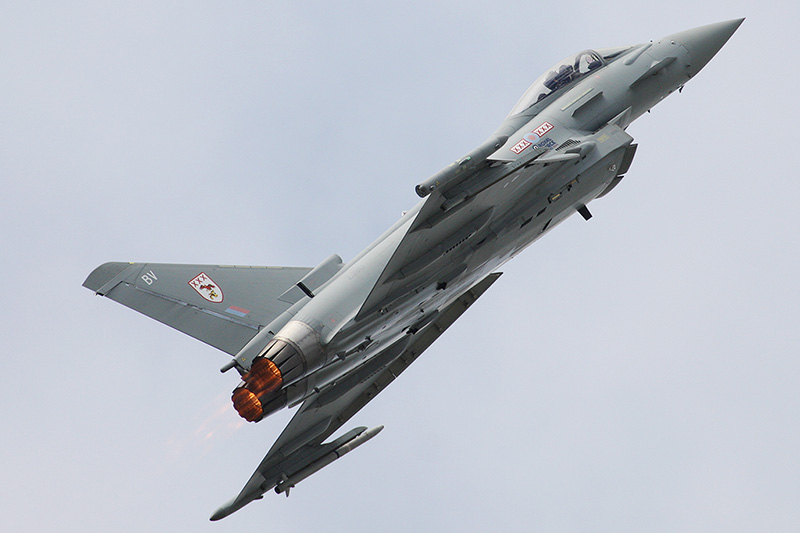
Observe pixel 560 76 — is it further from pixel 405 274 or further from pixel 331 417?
pixel 331 417

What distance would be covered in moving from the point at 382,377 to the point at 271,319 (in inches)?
161

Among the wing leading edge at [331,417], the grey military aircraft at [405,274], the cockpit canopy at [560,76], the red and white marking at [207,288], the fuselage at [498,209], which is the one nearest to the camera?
the grey military aircraft at [405,274]

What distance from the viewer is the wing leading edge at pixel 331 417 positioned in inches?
779

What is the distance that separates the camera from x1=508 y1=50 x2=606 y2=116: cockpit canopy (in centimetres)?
2009

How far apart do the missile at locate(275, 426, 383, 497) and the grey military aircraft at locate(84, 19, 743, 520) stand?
27 millimetres

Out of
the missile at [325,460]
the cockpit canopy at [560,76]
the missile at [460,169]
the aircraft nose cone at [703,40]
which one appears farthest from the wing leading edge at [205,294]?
the aircraft nose cone at [703,40]

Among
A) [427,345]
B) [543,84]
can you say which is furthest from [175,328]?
[543,84]

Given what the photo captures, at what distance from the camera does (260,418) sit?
53.8 feet

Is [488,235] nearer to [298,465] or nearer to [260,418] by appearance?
[260,418]

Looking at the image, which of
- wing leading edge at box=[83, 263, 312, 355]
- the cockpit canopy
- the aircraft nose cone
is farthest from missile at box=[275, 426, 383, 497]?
the aircraft nose cone

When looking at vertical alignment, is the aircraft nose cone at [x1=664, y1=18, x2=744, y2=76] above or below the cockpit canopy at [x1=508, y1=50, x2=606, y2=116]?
below

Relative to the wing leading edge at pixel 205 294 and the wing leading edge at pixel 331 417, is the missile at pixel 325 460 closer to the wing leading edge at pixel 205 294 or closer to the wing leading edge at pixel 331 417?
the wing leading edge at pixel 331 417

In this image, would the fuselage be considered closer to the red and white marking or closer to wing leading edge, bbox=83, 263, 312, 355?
wing leading edge, bbox=83, 263, 312, 355

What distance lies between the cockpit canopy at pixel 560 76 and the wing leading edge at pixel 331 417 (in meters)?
3.43
